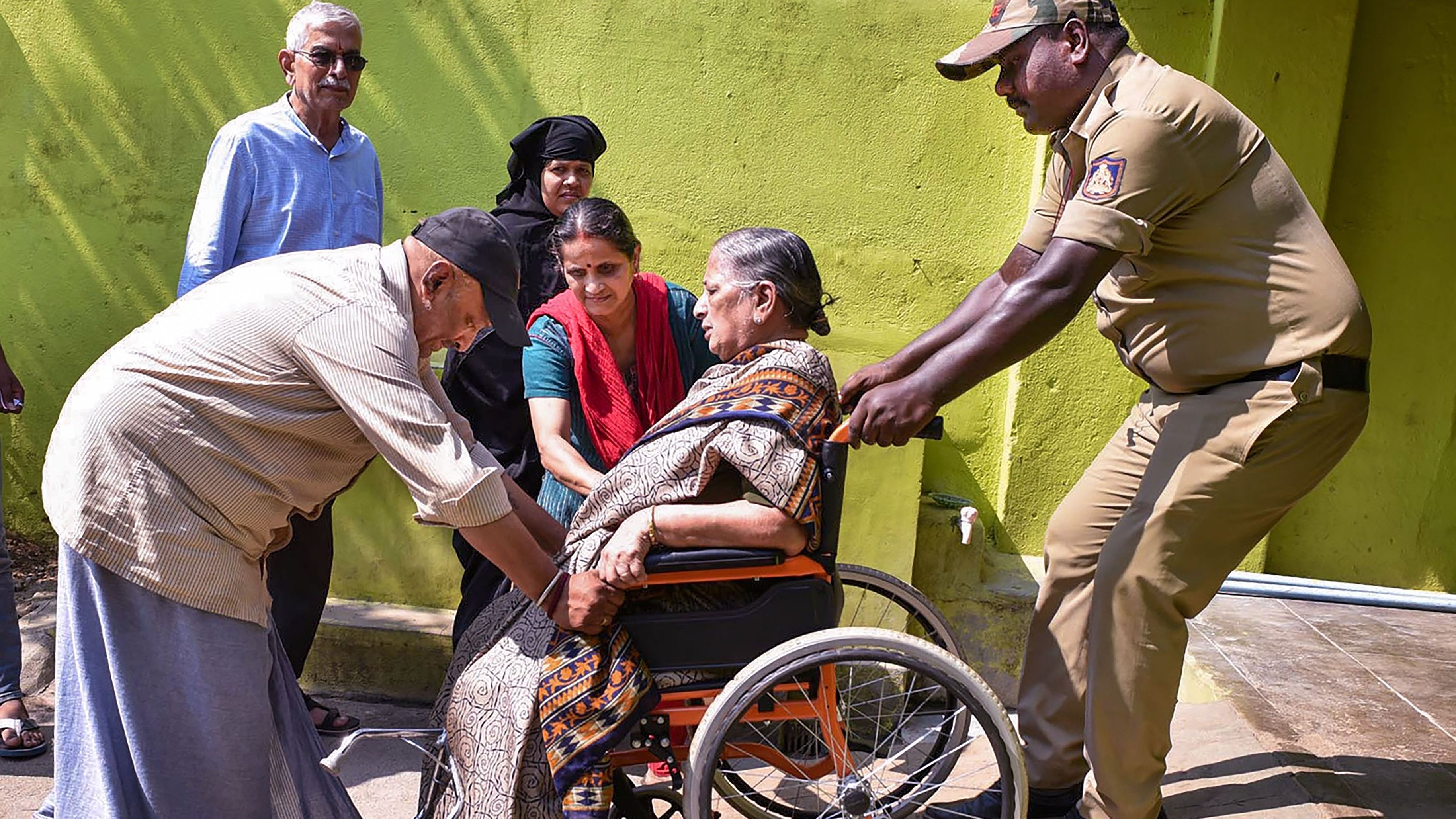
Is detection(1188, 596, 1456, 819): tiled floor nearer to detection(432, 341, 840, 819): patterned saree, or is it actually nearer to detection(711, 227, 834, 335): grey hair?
detection(432, 341, 840, 819): patterned saree

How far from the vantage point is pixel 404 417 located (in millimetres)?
2447

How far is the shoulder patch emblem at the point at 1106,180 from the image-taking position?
2521 mm

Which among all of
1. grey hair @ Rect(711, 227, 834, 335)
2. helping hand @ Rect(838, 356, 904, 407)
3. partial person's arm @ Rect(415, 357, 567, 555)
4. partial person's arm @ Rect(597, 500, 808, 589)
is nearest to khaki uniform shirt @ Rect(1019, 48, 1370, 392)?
helping hand @ Rect(838, 356, 904, 407)

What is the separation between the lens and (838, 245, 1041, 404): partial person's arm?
9.52 feet

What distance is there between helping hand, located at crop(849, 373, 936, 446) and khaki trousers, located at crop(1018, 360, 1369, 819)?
1.78 feet

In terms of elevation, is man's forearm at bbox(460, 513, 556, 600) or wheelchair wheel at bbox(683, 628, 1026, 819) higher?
man's forearm at bbox(460, 513, 556, 600)

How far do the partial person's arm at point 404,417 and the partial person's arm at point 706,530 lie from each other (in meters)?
0.25

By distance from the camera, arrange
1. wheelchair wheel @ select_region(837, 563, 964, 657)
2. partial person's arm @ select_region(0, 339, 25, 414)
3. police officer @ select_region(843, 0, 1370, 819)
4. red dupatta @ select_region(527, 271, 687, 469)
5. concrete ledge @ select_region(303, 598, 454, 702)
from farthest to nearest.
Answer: concrete ledge @ select_region(303, 598, 454, 702) → partial person's arm @ select_region(0, 339, 25, 414) → red dupatta @ select_region(527, 271, 687, 469) → wheelchair wheel @ select_region(837, 563, 964, 657) → police officer @ select_region(843, 0, 1370, 819)

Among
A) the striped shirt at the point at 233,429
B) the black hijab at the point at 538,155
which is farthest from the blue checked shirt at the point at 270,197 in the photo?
the striped shirt at the point at 233,429

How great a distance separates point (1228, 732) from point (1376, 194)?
8.38 ft

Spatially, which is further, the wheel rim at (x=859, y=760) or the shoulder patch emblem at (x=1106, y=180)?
the wheel rim at (x=859, y=760)

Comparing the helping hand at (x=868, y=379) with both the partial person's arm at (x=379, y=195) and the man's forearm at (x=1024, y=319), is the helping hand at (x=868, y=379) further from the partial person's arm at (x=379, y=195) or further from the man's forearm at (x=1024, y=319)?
the partial person's arm at (x=379, y=195)

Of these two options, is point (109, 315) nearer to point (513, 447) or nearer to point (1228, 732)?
point (513, 447)

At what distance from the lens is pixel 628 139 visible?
5.23 m
